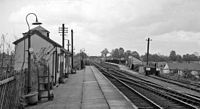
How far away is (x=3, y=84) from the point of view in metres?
9.47

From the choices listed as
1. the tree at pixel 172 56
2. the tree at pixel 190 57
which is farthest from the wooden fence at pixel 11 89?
the tree at pixel 172 56

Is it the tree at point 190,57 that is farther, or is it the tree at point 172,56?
the tree at point 172,56

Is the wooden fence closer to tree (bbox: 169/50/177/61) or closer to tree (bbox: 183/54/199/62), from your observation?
tree (bbox: 183/54/199/62)

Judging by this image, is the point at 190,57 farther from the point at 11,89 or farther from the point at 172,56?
the point at 11,89

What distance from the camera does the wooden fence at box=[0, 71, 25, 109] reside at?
945 centimetres

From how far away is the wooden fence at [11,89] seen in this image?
31.0ft

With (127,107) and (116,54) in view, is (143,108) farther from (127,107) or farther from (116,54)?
(116,54)

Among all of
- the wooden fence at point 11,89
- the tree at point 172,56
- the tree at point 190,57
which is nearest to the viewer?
the wooden fence at point 11,89

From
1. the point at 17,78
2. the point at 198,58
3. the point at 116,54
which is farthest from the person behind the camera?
the point at 116,54

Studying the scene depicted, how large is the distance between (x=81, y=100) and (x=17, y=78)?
4753mm

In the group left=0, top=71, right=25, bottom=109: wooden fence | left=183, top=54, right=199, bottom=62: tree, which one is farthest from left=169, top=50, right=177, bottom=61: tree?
left=0, top=71, right=25, bottom=109: wooden fence

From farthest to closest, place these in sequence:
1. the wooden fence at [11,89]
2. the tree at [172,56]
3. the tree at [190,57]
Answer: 1. the tree at [172,56]
2. the tree at [190,57]
3. the wooden fence at [11,89]

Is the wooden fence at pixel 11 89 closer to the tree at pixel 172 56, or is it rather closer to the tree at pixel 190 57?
the tree at pixel 190 57

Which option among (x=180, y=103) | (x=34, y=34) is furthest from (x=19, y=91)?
(x=34, y=34)
